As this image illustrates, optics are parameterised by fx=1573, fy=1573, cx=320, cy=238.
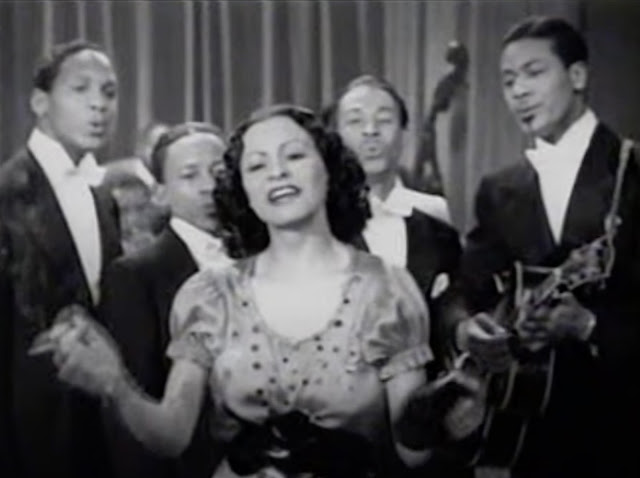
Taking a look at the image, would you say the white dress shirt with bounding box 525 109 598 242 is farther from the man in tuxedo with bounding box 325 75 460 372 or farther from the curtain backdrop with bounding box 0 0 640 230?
the man in tuxedo with bounding box 325 75 460 372

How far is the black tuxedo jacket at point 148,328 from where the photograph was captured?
2.22m

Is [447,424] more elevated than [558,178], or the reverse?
[558,178]

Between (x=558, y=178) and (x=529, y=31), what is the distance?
0.22 meters

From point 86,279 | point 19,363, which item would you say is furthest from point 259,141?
point 19,363

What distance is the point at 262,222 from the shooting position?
223 centimetres

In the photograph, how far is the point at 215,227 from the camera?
88.2 inches

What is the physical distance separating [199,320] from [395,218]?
31cm

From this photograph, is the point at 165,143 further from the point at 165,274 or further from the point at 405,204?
the point at 405,204

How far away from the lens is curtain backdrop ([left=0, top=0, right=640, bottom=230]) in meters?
2.25

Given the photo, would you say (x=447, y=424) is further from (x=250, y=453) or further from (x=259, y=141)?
(x=259, y=141)

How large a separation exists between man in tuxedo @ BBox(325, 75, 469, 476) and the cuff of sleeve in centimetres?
12

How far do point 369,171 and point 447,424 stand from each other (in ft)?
1.23

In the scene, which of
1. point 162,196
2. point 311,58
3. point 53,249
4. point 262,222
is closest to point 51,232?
point 53,249

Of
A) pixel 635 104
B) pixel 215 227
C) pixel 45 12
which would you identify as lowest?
pixel 215 227
